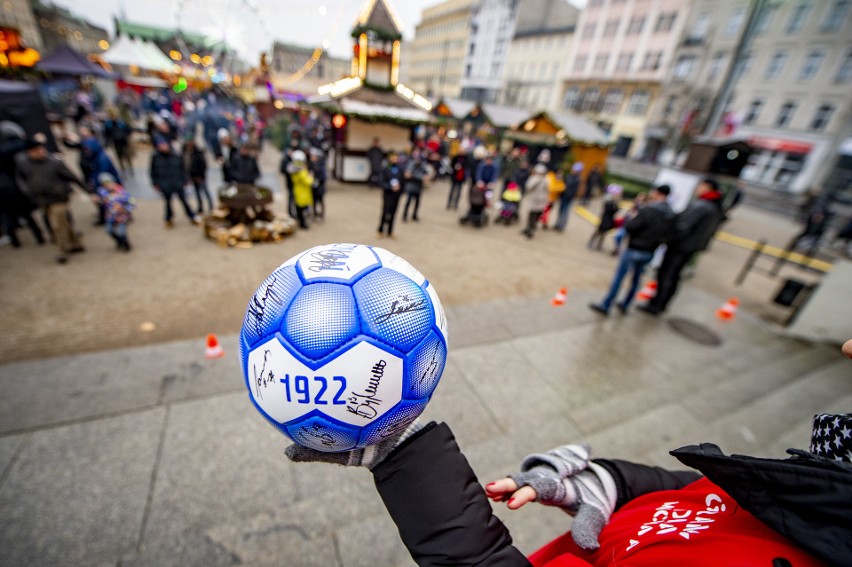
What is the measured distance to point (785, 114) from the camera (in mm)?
30578

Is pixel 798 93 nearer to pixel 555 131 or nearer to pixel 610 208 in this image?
pixel 555 131

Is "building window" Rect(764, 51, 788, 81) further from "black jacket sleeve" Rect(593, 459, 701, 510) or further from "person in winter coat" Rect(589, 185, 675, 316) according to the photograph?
"black jacket sleeve" Rect(593, 459, 701, 510)

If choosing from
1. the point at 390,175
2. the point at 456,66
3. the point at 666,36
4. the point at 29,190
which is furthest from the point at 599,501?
the point at 456,66

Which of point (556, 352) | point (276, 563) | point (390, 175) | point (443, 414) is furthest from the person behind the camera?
point (390, 175)

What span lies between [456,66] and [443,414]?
6667cm

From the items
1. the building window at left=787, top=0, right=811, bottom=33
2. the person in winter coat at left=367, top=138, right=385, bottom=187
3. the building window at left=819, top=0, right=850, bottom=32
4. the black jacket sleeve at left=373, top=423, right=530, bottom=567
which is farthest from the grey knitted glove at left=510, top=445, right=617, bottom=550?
the building window at left=787, top=0, right=811, bottom=33

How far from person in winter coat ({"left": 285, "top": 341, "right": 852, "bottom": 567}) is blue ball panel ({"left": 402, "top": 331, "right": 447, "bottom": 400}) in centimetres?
15

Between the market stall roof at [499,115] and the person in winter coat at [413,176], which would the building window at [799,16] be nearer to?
the market stall roof at [499,115]

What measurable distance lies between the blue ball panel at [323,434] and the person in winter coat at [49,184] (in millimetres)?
7184

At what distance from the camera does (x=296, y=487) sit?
264 cm

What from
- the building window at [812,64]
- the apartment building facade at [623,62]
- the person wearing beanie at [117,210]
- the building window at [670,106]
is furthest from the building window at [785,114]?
the person wearing beanie at [117,210]

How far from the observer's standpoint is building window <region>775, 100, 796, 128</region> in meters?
30.1

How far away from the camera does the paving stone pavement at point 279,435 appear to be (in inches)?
88.4

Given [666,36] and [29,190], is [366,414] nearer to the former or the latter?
[29,190]
